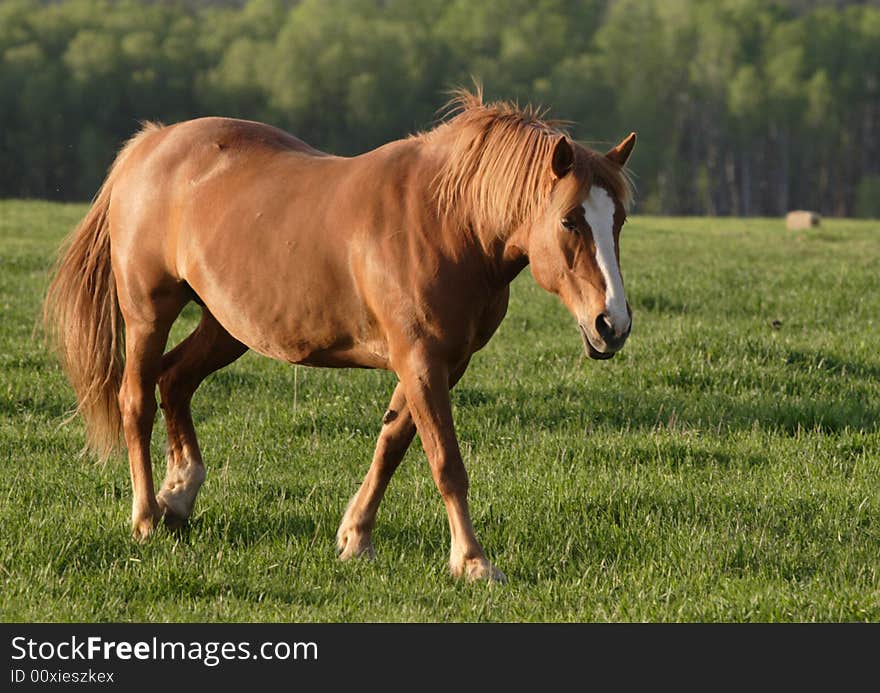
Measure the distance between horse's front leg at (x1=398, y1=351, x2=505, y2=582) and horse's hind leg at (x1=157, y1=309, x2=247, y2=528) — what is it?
159cm

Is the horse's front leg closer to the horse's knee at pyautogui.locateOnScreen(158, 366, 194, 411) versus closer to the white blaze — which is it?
the white blaze

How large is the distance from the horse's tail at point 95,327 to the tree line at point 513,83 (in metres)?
69.7

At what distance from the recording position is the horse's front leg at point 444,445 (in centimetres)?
517

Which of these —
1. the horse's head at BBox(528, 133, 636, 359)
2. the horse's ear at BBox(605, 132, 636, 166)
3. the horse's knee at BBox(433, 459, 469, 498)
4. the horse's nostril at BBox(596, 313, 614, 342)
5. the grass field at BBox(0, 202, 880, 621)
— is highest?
the horse's ear at BBox(605, 132, 636, 166)

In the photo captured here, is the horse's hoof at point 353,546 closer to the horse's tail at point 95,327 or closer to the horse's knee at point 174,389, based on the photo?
the horse's knee at point 174,389

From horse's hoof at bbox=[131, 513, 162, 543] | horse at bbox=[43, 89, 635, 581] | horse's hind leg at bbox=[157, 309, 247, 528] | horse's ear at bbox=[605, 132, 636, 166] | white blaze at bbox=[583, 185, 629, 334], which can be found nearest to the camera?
white blaze at bbox=[583, 185, 629, 334]

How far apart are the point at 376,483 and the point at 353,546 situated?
0.32m

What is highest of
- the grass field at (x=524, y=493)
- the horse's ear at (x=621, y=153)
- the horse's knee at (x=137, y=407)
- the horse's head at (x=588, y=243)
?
the horse's ear at (x=621, y=153)

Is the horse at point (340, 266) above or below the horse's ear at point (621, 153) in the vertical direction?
below

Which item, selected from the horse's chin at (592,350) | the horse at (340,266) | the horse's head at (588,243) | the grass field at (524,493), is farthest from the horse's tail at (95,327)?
the horse's chin at (592,350)

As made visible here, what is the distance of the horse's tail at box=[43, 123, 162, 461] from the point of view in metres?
6.65

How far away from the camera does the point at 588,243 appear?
189 inches

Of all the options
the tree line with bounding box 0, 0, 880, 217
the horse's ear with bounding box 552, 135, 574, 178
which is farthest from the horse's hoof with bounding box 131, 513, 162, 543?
the tree line with bounding box 0, 0, 880, 217

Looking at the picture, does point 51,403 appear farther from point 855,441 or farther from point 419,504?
point 855,441
